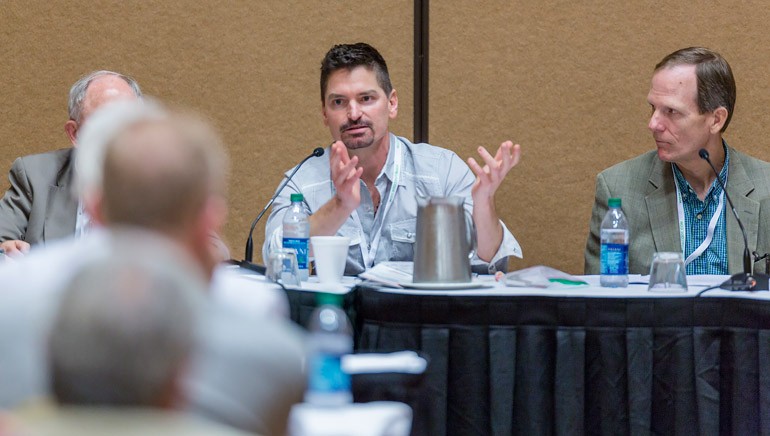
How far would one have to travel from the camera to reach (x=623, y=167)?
10.1ft

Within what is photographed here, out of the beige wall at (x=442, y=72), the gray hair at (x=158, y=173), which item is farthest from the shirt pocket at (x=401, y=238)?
the gray hair at (x=158, y=173)

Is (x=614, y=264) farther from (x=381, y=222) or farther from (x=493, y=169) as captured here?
(x=381, y=222)

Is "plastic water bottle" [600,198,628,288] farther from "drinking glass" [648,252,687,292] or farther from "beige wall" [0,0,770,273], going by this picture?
"beige wall" [0,0,770,273]

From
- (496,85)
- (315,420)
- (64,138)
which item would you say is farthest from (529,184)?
(315,420)

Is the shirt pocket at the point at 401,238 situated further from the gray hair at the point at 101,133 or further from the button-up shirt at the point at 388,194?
the gray hair at the point at 101,133

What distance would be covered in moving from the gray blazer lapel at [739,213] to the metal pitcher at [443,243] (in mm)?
901

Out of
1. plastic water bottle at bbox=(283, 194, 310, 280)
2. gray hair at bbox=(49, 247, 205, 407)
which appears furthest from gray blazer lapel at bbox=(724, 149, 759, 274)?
gray hair at bbox=(49, 247, 205, 407)

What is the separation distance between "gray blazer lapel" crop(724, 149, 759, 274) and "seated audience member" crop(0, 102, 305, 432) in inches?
85.8

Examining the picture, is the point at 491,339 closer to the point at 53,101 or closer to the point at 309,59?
the point at 309,59

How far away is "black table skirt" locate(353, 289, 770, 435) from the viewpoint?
214 centimetres

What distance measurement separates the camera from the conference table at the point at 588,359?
2137mm

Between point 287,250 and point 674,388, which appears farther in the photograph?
point 287,250

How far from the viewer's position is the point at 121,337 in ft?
2.07

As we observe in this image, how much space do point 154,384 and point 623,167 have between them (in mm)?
2598
